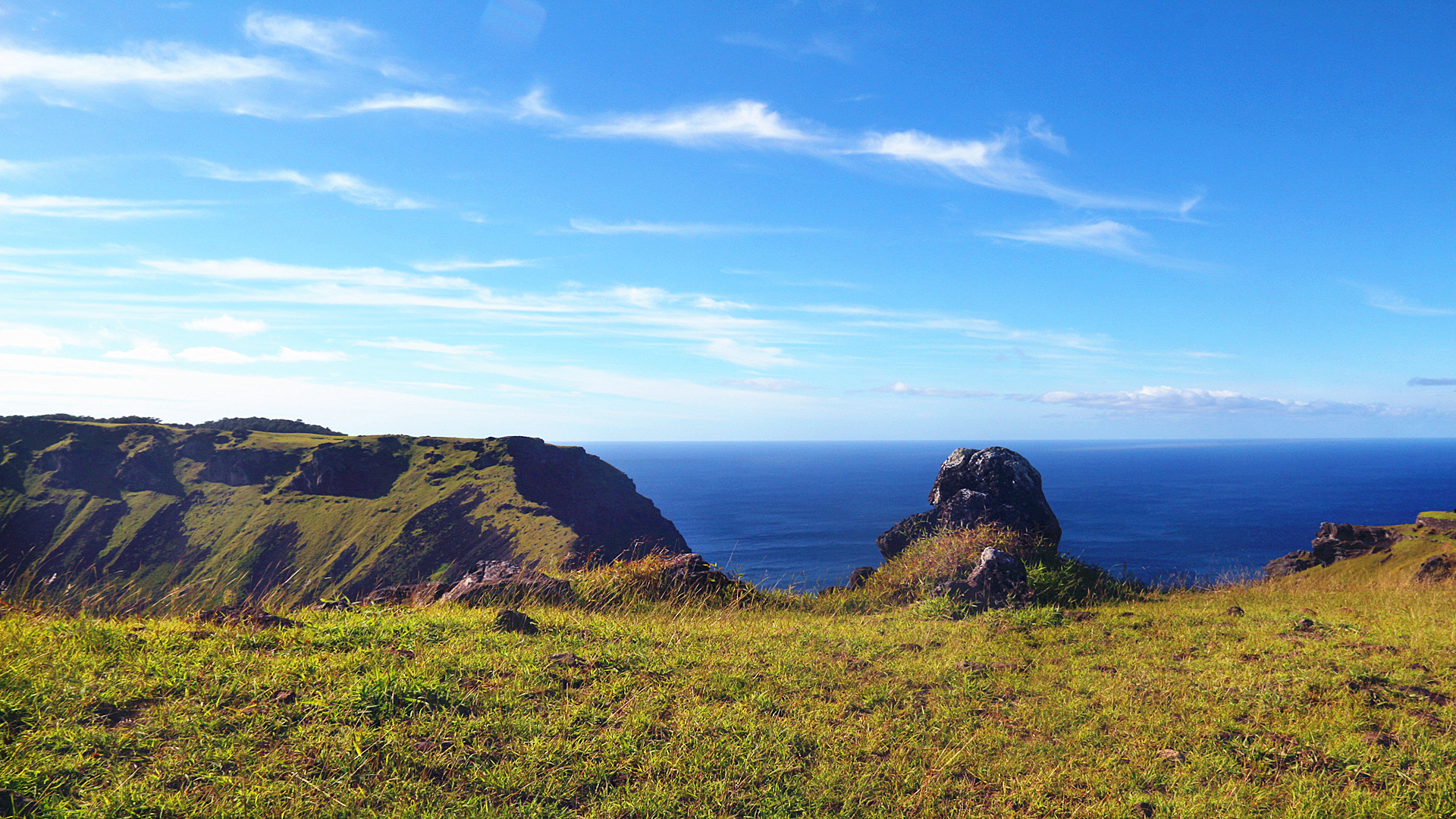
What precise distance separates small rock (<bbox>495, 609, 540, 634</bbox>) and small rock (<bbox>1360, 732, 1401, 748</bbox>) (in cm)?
876

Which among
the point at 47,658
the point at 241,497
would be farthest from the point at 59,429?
the point at 47,658

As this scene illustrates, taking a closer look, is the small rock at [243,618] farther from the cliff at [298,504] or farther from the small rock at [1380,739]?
the cliff at [298,504]

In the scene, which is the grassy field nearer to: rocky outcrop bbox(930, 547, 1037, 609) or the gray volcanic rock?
rocky outcrop bbox(930, 547, 1037, 609)

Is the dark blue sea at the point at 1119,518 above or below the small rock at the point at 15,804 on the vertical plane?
below

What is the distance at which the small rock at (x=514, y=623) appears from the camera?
318 inches

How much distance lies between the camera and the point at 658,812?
454 cm

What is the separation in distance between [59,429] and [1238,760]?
17792 cm

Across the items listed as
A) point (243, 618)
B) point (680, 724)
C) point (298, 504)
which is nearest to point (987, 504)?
point (680, 724)

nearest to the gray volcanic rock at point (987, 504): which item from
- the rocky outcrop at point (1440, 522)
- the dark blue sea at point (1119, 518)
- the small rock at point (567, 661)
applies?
the small rock at point (567, 661)

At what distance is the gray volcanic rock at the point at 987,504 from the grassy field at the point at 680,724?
6354mm

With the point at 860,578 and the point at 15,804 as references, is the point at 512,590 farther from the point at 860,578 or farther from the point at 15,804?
the point at 860,578

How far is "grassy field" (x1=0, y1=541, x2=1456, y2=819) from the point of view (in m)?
4.60

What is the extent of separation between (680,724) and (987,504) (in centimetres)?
1175

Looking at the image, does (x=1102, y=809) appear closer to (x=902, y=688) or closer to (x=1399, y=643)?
(x=902, y=688)
